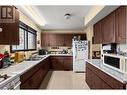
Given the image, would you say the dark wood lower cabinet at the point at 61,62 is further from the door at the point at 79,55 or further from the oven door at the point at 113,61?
the oven door at the point at 113,61

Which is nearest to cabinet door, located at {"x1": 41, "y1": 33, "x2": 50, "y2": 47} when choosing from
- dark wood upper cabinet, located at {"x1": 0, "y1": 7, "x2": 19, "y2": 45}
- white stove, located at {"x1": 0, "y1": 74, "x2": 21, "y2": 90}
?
dark wood upper cabinet, located at {"x1": 0, "y1": 7, "x2": 19, "y2": 45}

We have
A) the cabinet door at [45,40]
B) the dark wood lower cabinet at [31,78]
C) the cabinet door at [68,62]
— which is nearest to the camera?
the dark wood lower cabinet at [31,78]

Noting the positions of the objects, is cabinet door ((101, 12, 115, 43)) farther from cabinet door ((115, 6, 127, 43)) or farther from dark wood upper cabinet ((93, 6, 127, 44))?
cabinet door ((115, 6, 127, 43))

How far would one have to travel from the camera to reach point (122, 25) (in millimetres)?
2910

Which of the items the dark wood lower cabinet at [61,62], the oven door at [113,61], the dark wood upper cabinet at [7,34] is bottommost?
the dark wood lower cabinet at [61,62]

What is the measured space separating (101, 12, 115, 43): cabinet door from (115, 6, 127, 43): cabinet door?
211mm

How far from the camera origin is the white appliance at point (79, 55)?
793 centimetres

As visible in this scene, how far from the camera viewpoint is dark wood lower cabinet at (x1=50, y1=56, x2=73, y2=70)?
343 inches

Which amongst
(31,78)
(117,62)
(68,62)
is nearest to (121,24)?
(117,62)

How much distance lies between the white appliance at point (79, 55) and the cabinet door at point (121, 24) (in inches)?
188

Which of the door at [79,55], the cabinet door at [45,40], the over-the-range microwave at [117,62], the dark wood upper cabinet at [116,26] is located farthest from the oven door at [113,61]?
the cabinet door at [45,40]
